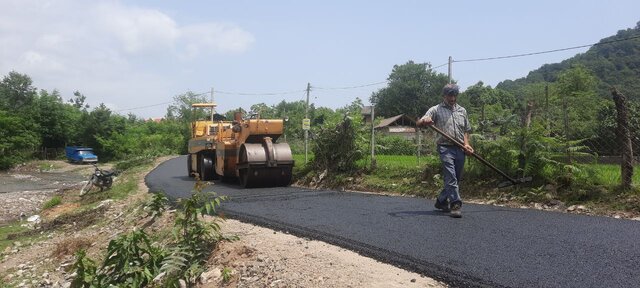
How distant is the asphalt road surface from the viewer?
3828mm

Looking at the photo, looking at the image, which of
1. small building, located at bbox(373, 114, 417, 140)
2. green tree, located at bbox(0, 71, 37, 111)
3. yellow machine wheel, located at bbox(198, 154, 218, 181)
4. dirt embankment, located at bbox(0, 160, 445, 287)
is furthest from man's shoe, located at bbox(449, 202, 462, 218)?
green tree, located at bbox(0, 71, 37, 111)

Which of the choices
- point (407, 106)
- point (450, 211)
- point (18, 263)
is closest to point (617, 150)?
point (450, 211)

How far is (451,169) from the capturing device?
20.6 feet

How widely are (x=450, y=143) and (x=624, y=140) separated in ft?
8.38

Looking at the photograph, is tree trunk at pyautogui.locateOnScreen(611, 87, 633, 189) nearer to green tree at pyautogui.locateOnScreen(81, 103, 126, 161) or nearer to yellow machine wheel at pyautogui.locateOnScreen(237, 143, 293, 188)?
yellow machine wheel at pyautogui.locateOnScreen(237, 143, 293, 188)

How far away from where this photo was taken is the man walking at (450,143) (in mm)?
6230

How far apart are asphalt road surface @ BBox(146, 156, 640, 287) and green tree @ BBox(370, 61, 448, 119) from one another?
48.8m

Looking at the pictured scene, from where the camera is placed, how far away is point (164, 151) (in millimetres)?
35844

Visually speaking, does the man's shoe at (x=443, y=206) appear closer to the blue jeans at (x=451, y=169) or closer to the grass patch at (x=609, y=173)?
the blue jeans at (x=451, y=169)

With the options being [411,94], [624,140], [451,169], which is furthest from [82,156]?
[624,140]

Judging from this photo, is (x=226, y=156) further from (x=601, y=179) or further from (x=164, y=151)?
(x=164, y=151)

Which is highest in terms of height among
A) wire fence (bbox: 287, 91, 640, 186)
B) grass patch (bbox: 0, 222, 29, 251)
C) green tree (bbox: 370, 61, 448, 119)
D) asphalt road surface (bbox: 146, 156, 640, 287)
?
green tree (bbox: 370, 61, 448, 119)

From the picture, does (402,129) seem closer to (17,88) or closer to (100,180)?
(100,180)

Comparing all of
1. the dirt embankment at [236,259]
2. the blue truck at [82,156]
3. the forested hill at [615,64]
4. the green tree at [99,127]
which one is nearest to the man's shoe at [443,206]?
the dirt embankment at [236,259]
